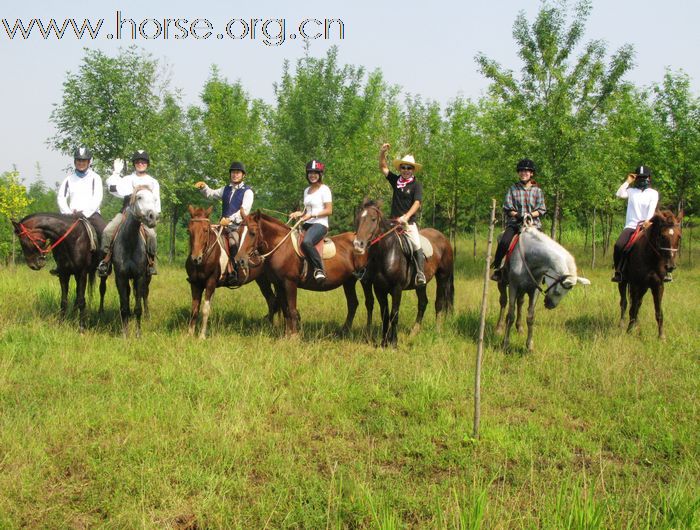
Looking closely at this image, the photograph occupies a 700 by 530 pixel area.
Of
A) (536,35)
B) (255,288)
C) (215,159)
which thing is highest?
(536,35)

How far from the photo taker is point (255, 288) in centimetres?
1495

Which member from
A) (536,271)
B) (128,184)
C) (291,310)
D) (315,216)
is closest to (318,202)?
(315,216)

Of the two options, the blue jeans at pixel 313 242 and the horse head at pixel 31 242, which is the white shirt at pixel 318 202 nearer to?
the blue jeans at pixel 313 242

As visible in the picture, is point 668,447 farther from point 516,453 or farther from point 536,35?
point 536,35

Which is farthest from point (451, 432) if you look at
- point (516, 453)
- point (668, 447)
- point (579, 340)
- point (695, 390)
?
point (579, 340)

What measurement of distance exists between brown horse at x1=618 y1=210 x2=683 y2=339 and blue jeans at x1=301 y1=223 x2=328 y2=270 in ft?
18.9

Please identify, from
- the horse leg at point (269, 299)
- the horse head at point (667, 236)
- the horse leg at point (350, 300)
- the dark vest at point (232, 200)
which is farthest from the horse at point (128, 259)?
the horse head at point (667, 236)

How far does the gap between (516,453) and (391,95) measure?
1147 inches

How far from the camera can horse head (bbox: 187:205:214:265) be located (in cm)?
837

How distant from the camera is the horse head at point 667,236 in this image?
8820 mm

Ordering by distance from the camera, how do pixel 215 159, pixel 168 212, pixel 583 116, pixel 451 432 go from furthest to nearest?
pixel 168 212, pixel 215 159, pixel 583 116, pixel 451 432

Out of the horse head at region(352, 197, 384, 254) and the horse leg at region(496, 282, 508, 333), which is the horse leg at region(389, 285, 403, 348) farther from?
the horse leg at region(496, 282, 508, 333)

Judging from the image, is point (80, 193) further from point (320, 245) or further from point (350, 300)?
point (350, 300)

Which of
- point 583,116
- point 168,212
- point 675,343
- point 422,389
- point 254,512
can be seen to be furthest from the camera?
point 168,212
